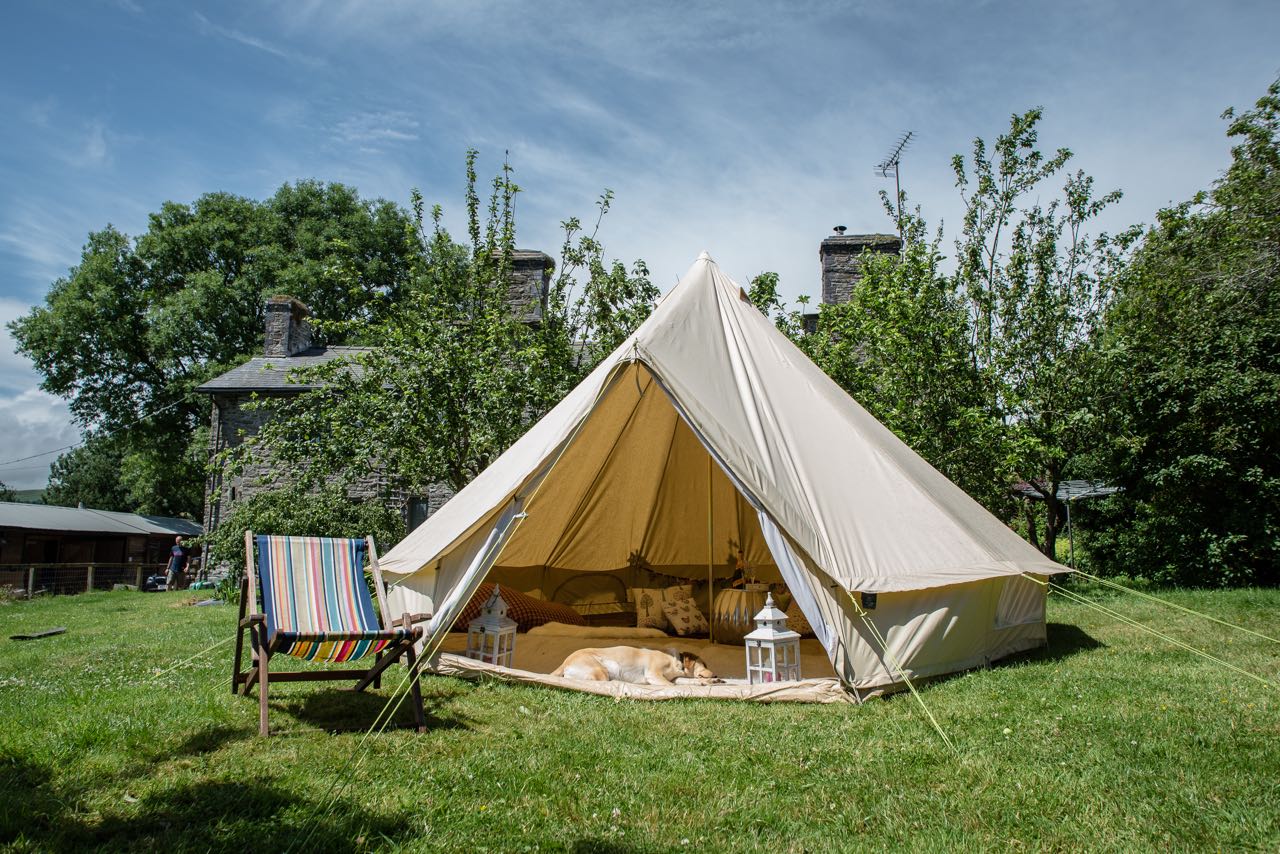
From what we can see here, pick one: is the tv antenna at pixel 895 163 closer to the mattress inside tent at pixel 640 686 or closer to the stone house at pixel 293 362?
the stone house at pixel 293 362

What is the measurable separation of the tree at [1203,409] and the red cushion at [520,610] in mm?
6569

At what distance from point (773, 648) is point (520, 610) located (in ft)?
7.76

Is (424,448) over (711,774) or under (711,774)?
over

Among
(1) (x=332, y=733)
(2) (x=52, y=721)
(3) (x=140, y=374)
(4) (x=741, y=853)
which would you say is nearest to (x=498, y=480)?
(1) (x=332, y=733)

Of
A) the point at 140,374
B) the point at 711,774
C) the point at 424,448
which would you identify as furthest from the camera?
the point at 140,374

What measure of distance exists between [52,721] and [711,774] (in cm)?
271

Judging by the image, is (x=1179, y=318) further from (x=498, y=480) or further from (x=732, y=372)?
(x=498, y=480)

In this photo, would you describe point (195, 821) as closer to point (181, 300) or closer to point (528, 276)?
point (528, 276)

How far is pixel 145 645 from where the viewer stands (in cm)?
604

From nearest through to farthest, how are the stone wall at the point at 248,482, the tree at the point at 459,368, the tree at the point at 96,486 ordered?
the tree at the point at 459,368 → the stone wall at the point at 248,482 → the tree at the point at 96,486

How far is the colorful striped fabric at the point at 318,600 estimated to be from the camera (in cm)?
349

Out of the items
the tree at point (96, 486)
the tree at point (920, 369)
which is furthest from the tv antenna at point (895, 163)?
the tree at point (96, 486)

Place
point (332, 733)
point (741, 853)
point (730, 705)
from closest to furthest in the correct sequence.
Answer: point (741, 853), point (332, 733), point (730, 705)

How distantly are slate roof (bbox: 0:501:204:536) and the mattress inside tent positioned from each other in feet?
61.2
